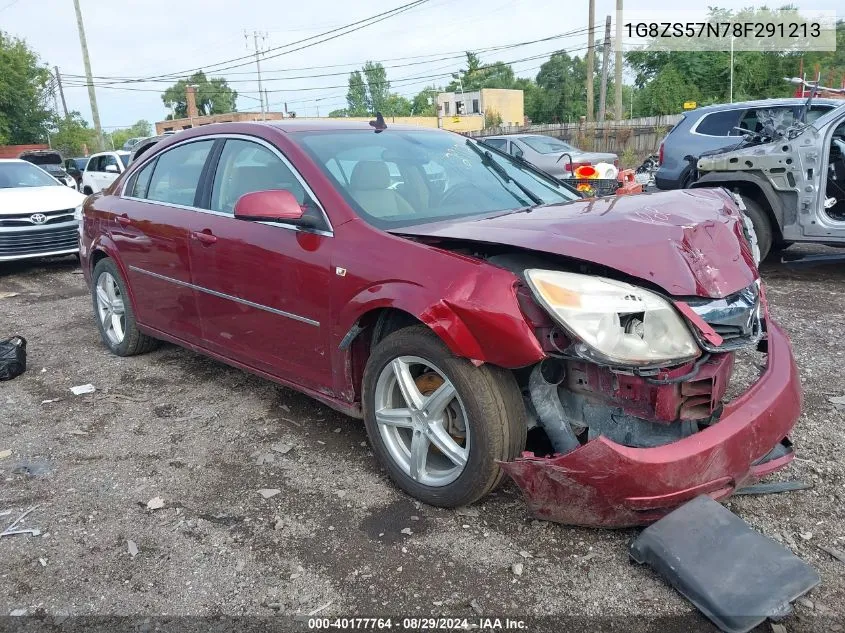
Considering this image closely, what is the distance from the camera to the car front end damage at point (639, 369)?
7.60ft

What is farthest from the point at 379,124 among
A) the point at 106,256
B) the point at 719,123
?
the point at 719,123

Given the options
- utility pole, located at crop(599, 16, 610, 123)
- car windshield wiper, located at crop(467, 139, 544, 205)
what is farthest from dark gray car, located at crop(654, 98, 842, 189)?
utility pole, located at crop(599, 16, 610, 123)

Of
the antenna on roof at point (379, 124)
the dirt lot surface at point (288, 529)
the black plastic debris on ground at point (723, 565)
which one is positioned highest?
the antenna on roof at point (379, 124)

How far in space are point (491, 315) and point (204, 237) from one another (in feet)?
6.92

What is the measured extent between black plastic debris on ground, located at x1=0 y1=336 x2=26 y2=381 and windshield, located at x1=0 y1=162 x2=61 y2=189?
242 inches

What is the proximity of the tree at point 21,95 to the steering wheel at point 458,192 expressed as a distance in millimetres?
45044

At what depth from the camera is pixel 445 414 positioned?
2.86 m

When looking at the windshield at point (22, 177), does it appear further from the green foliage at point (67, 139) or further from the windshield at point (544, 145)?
the green foliage at point (67, 139)

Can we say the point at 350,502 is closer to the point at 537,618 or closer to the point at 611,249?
the point at 537,618

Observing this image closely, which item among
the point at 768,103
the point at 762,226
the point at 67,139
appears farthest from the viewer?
the point at 67,139

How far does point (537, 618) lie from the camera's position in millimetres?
2244

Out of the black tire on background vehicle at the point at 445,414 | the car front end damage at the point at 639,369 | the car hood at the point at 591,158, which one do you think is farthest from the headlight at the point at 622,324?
the car hood at the point at 591,158

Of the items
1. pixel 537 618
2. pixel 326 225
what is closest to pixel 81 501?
pixel 326 225

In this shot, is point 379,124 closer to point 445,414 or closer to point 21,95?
point 445,414
